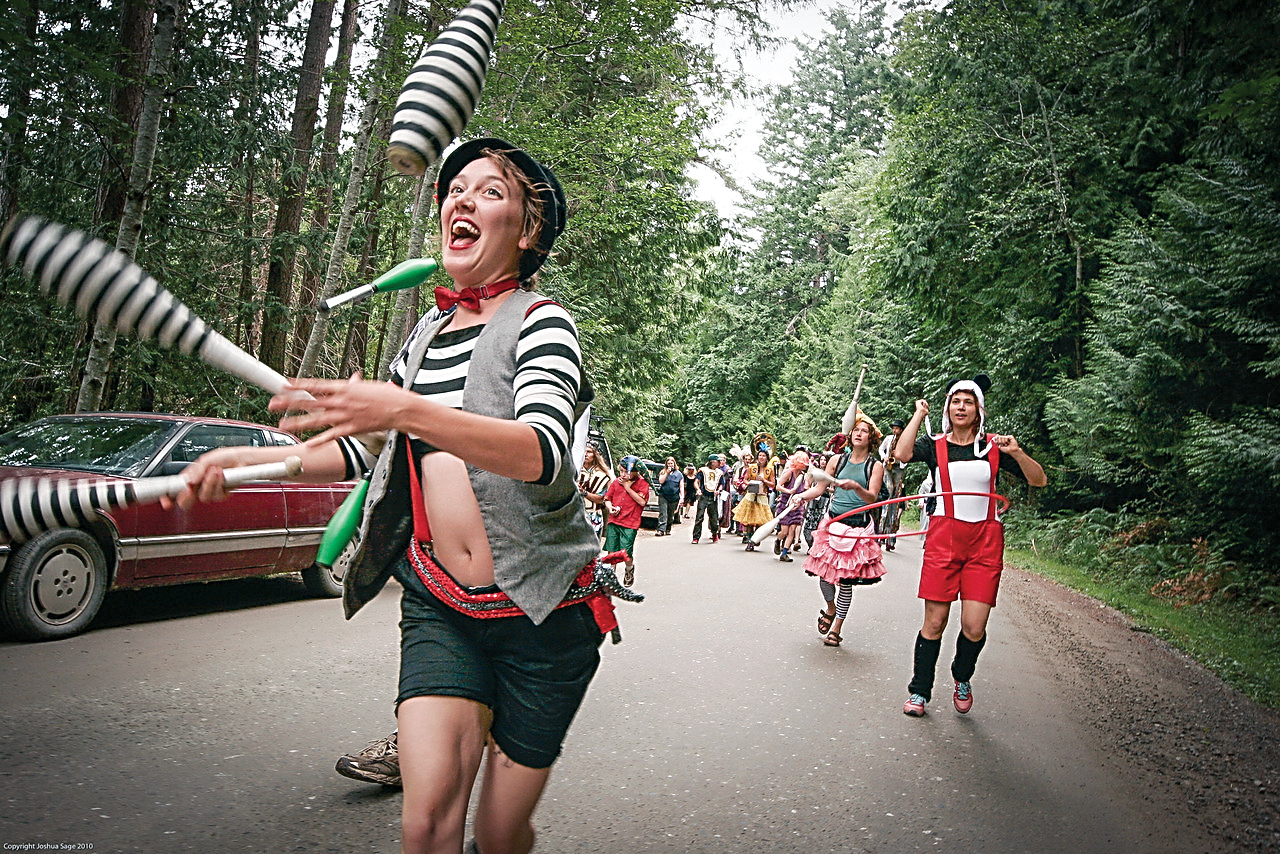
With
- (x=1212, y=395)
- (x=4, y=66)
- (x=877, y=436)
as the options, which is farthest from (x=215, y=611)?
(x=1212, y=395)

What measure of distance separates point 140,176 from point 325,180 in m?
5.94

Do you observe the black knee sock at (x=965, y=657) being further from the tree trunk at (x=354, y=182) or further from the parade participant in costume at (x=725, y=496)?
the parade participant in costume at (x=725, y=496)

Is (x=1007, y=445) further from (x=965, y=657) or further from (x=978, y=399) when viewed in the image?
(x=965, y=657)

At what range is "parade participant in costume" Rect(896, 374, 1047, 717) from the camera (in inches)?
240

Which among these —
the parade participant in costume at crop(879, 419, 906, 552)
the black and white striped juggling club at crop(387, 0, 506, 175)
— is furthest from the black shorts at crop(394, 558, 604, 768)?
the parade participant in costume at crop(879, 419, 906, 552)

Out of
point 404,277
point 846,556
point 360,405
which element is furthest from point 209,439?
point 360,405

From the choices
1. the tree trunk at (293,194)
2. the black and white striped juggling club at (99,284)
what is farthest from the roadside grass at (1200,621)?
the tree trunk at (293,194)

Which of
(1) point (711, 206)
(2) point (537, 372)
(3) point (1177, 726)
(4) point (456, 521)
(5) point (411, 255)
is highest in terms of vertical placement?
(1) point (711, 206)

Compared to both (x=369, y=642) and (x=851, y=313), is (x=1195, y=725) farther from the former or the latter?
(x=851, y=313)

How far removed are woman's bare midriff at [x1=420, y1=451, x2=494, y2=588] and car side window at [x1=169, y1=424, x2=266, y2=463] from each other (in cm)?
586

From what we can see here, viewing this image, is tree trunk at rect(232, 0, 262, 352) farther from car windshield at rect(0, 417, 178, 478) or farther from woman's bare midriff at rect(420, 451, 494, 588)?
woman's bare midriff at rect(420, 451, 494, 588)

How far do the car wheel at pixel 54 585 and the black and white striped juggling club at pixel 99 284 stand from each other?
535 centimetres

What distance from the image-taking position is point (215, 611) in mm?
8445

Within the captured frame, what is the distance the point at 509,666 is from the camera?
7.74ft
